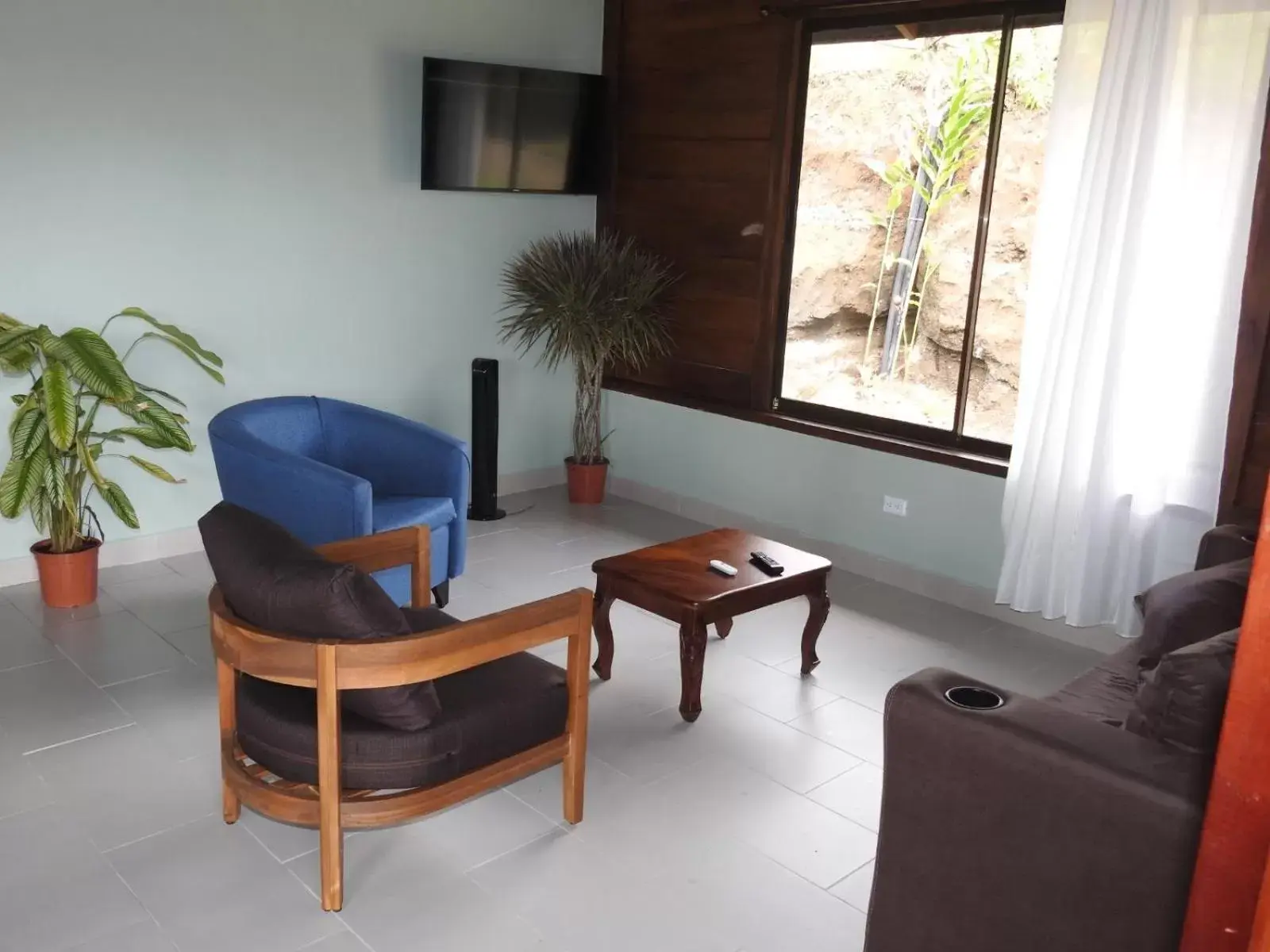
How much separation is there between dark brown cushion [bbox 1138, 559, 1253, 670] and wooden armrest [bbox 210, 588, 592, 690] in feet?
5.86

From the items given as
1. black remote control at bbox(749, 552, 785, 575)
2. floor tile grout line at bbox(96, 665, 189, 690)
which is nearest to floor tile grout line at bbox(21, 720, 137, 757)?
floor tile grout line at bbox(96, 665, 189, 690)

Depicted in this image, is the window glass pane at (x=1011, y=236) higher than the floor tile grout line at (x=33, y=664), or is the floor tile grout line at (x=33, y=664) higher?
the window glass pane at (x=1011, y=236)

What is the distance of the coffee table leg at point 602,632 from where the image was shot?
4.02 m

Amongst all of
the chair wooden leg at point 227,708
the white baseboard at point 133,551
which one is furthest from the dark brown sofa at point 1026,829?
the white baseboard at point 133,551

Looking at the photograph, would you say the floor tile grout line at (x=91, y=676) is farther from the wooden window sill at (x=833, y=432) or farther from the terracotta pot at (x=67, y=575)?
the wooden window sill at (x=833, y=432)

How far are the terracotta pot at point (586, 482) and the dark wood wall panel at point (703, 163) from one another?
24.0 inches

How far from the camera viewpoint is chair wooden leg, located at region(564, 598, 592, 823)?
119 inches

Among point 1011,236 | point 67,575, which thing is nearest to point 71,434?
point 67,575

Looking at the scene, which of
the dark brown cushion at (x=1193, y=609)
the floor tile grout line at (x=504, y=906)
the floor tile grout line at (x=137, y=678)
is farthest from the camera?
the floor tile grout line at (x=137, y=678)

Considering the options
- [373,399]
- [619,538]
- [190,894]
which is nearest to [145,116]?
[373,399]

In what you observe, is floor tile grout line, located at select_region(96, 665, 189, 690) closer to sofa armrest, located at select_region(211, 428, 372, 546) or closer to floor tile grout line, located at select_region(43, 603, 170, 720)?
floor tile grout line, located at select_region(43, 603, 170, 720)

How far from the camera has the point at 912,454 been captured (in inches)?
207

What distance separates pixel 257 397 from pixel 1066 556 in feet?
12.3

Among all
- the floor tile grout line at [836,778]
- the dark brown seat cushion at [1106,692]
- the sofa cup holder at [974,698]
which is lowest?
the floor tile grout line at [836,778]
